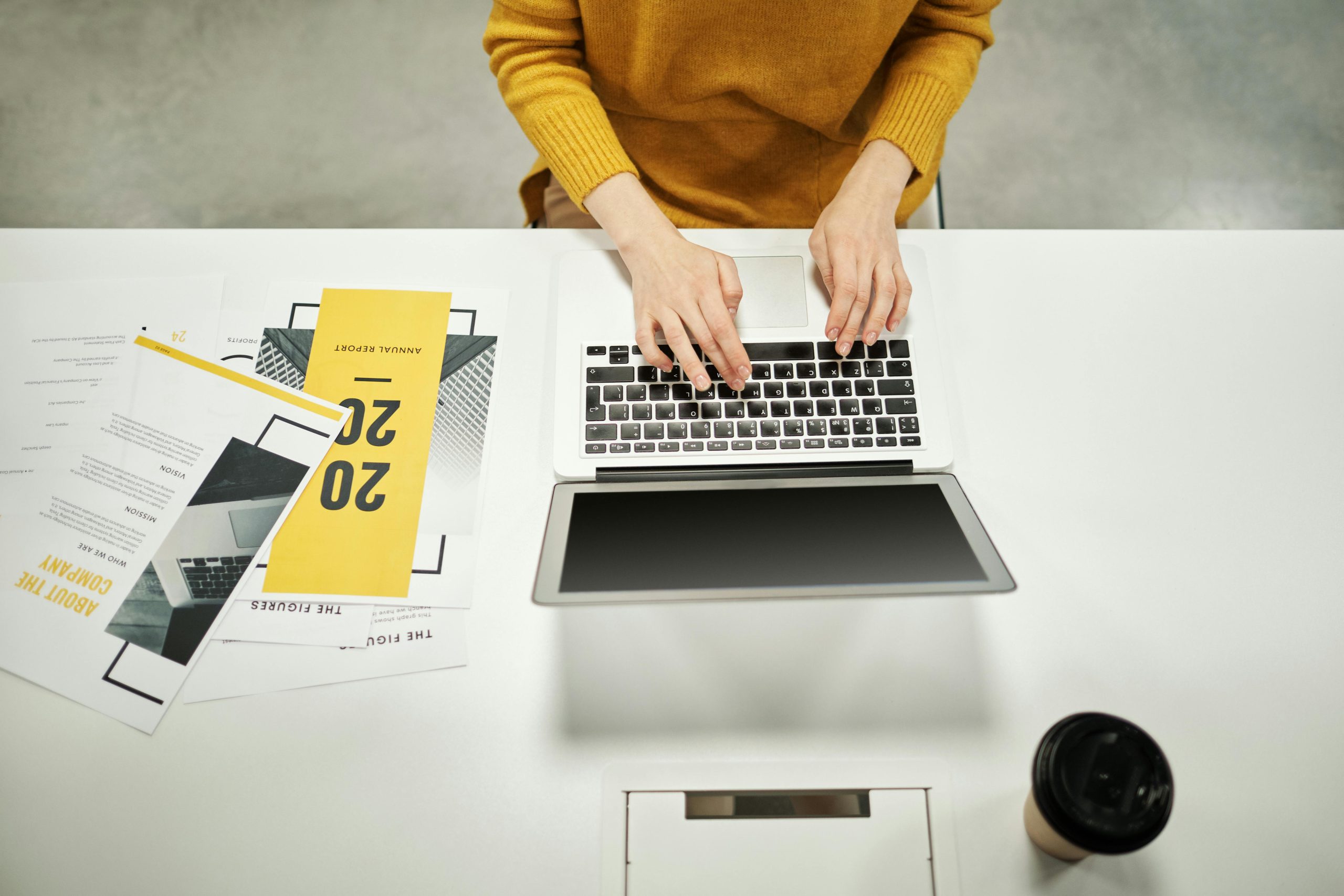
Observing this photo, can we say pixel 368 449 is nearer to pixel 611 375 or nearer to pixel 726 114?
pixel 611 375

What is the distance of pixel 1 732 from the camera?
22.8 inches

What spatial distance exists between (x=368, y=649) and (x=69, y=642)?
0.26m

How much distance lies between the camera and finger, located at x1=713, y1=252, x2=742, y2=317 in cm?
67

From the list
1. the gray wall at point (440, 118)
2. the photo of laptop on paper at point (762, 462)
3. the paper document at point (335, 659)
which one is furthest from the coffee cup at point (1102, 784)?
the gray wall at point (440, 118)

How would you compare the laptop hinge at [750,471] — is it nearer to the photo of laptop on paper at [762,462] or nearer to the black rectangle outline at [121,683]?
the photo of laptop on paper at [762,462]

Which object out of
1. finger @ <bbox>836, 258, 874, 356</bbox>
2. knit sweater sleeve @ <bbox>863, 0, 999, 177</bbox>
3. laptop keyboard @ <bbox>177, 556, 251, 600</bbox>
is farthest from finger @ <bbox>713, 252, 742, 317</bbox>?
laptop keyboard @ <bbox>177, 556, 251, 600</bbox>

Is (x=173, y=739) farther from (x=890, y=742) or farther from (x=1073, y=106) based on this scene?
(x=1073, y=106)

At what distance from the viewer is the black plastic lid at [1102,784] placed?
46 cm

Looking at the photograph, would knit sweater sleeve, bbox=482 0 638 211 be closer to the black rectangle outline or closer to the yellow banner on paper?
the yellow banner on paper

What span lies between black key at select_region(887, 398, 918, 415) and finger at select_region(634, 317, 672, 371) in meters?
0.21

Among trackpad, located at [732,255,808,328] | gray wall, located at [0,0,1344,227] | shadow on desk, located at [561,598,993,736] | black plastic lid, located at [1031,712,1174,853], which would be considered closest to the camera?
black plastic lid, located at [1031,712,1174,853]

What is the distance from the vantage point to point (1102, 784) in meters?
0.48

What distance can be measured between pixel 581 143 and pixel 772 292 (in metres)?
0.25

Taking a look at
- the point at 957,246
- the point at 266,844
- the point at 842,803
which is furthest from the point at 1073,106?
the point at 266,844
